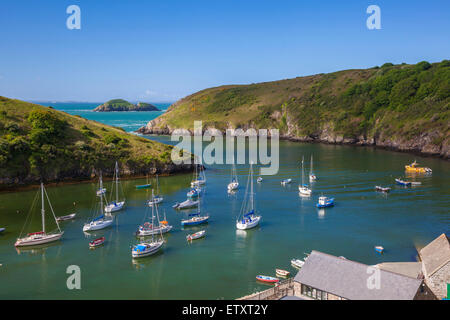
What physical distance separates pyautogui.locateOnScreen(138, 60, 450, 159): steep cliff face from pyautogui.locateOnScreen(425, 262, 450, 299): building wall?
3534 inches

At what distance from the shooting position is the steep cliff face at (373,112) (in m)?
122

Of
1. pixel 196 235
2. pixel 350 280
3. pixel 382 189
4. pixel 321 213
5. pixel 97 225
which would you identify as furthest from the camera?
pixel 382 189

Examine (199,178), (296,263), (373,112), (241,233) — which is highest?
(373,112)

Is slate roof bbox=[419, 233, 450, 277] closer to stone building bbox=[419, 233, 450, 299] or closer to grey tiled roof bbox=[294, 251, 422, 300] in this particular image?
stone building bbox=[419, 233, 450, 299]

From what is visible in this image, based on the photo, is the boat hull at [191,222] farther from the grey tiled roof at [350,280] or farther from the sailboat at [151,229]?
the grey tiled roof at [350,280]

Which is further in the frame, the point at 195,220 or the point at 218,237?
the point at 195,220

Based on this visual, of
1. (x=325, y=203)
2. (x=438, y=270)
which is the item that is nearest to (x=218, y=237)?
(x=325, y=203)

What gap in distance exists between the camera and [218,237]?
160ft

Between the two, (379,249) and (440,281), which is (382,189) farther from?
(440,281)

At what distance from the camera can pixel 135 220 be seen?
2188 inches

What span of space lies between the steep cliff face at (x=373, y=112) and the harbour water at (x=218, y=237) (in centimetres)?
4262

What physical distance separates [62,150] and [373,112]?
121267 mm

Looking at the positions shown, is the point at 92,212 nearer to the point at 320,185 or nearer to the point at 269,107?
the point at 320,185

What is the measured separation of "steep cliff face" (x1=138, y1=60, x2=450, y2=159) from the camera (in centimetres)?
12150
